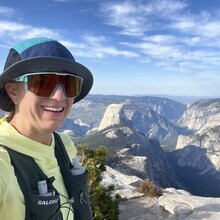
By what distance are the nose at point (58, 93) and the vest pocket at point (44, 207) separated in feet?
2.58

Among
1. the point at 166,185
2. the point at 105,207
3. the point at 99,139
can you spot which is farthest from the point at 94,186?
the point at 99,139

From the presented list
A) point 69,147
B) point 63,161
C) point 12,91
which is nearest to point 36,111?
point 12,91

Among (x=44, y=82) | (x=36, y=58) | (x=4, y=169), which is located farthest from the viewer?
(x=44, y=82)

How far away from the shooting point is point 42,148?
252 centimetres

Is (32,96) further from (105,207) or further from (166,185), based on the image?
(166,185)

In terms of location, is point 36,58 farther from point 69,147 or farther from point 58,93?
point 69,147

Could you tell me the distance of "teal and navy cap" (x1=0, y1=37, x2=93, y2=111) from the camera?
236cm

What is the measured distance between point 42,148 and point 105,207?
11.2 m

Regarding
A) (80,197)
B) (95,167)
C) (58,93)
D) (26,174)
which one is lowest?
(95,167)

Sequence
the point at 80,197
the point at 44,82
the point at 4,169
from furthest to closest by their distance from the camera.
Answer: the point at 80,197 → the point at 44,82 → the point at 4,169

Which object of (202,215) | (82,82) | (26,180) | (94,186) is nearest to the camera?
(26,180)

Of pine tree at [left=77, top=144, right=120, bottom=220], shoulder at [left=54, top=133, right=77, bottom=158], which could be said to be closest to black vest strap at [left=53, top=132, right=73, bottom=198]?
shoulder at [left=54, top=133, right=77, bottom=158]

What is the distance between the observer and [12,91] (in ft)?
8.52

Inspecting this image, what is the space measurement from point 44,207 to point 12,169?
1.17 ft
